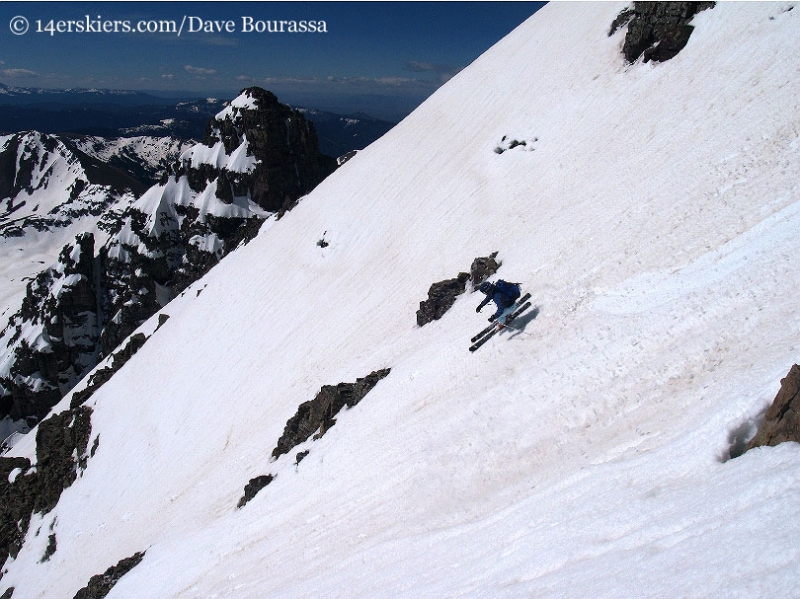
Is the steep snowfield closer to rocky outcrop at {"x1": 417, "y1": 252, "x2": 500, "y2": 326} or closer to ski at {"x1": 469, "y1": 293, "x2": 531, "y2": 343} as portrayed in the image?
ski at {"x1": 469, "y1": 293, "x2": 531, "y2": 343}

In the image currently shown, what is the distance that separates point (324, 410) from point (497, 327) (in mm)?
7720

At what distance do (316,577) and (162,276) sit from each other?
103 metres

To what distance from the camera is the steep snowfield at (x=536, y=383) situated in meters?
6.91

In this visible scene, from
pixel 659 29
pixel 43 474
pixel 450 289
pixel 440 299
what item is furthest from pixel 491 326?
pixel 43 474

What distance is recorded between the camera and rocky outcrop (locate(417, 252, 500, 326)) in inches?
818

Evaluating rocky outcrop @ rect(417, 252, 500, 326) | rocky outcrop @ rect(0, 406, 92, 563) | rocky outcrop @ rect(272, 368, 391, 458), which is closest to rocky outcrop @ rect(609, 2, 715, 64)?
rocky outcrop @ rect(417, 252, 500, 326)

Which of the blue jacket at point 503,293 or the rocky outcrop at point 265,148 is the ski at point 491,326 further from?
the rocky outcrop at point 265,148

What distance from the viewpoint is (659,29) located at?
1065 inches

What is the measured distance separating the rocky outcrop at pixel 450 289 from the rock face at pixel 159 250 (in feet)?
264

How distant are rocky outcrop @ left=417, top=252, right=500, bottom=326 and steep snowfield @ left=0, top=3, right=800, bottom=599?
88 cm

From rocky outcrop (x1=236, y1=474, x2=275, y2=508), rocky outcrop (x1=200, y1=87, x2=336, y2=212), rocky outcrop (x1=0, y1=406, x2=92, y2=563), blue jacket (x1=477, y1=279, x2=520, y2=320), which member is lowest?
rocky outcrop (x1=236, y1=474, x2=275, y2=508)

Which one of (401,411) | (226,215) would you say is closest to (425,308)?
(401,411)

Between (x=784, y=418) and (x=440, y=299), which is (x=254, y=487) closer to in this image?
(x=440, y=299)

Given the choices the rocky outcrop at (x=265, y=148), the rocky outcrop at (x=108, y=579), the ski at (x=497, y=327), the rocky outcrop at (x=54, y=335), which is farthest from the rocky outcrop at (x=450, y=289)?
the rocky outcrop at (x=54, y=335)
